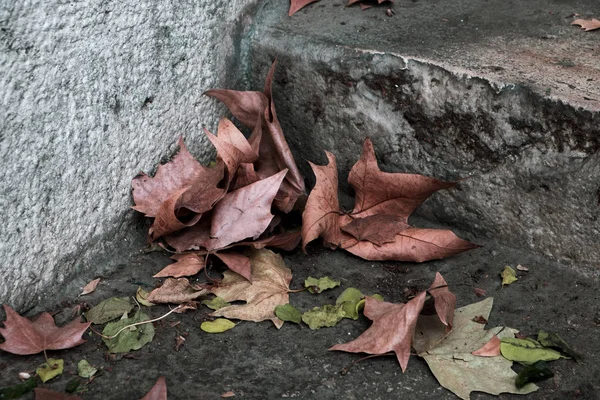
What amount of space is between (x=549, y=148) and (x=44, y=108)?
3.37 ft

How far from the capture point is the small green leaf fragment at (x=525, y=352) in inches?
57.1

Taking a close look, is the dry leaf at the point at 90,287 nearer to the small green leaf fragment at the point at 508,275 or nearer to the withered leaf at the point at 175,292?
the withered leaf at the point at 175,292

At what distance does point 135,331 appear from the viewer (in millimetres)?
1518

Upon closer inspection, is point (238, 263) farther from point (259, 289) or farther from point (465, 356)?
point (465, 356)

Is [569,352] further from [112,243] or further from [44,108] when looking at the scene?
[44,108]

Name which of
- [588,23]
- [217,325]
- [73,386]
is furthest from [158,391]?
[588,23]

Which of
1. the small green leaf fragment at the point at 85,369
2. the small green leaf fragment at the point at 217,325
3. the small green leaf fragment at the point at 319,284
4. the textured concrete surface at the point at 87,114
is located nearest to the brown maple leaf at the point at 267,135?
the textured concrete surface at the point at 87,114

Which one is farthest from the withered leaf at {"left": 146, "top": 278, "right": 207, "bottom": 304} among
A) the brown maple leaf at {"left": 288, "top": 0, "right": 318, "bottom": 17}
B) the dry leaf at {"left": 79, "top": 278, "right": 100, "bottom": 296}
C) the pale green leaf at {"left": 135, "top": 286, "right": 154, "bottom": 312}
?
the brown maple leaf at {"left": 288, "top": 0, "right": 318, "bottom": 17}

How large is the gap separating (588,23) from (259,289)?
3.58 ft

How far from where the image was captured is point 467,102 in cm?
171

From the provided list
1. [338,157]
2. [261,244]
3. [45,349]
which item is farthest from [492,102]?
[45,349]

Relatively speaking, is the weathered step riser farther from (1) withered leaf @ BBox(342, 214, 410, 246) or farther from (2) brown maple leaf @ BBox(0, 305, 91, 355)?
(2) brown maple leaf @ BBox(0, 305, 91, 355)

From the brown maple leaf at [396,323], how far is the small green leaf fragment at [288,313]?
0.43 feet

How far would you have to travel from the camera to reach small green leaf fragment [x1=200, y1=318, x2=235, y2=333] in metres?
1.54
